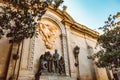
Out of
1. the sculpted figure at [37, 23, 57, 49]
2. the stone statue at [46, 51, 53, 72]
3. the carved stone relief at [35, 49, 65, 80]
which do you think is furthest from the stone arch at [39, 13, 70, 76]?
the stone statue at [46, 51, 53, 72]

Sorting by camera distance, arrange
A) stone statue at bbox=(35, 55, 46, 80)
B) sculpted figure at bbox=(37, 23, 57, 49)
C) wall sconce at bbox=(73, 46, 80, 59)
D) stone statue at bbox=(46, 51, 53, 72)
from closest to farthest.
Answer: stone statue at bbox=(35, 55, 46, 80)
stone statue at bbox=(46, 51, 53, 72)
sculpted figure at bbox=(37, 23, 57, 49)
wall sconce at bbox=(73, 46, 80, 59)

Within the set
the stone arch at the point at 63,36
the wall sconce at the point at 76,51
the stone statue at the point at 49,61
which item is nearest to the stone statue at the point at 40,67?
the stone statue at the point at 49,61

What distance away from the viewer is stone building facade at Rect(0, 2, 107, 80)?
7.23 meters

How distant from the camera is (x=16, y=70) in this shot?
7.05 m

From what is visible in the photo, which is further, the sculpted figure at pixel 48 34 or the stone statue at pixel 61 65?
the sculpted figure at pixel 48 34

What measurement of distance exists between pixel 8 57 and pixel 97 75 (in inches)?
309

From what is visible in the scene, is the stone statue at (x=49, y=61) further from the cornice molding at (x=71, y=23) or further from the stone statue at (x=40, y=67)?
the cornice molding at (x=71, y=23)

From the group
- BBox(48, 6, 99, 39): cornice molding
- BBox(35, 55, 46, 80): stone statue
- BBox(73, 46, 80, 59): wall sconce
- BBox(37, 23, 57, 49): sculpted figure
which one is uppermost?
BBox(48, 6, 99, 39): cornice molding

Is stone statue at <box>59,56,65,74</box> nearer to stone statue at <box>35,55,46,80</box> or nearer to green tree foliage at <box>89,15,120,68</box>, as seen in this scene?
stone statue at <box>35,55,46,80</box>

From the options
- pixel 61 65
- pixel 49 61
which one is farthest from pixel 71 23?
pixel 49 61

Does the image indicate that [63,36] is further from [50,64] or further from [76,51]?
[50,64]

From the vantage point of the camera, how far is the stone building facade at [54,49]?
7230 mm

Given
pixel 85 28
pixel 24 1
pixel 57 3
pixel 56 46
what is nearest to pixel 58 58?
pixel 56 46

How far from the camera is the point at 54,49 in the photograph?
32.2ft
